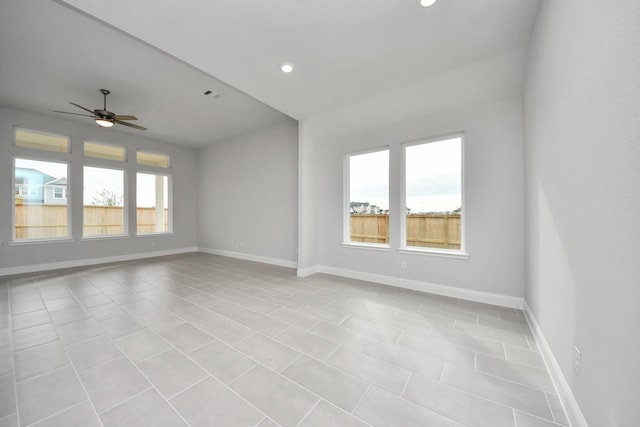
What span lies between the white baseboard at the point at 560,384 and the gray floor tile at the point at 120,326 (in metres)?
3.34

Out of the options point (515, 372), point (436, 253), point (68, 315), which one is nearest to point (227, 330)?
point (68, 315)

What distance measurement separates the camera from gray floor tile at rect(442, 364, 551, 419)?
139 cm

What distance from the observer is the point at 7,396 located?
4.79 feet

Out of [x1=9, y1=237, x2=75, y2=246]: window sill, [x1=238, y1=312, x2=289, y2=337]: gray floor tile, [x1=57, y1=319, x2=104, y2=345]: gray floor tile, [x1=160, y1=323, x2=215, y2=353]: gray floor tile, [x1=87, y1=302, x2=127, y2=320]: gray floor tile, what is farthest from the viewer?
[x1=9, y1=237, x2=75, y2=246]: window sill

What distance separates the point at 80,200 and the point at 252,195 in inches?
148

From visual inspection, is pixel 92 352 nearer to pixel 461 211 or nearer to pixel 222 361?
pixel 222 361

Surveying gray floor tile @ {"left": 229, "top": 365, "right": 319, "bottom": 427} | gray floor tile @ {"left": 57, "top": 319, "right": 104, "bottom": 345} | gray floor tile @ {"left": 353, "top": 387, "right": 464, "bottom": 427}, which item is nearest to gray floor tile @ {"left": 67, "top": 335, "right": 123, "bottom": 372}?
gray floor tile @ {"left": 57, "top": 319, "right": 104, "bottom": 345}

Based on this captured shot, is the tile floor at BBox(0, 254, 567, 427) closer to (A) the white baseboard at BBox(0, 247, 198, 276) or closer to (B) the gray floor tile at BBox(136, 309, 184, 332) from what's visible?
(B) the gray floor tile at BBox(136, 309, 184, 332)

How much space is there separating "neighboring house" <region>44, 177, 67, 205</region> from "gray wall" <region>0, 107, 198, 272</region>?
15cm

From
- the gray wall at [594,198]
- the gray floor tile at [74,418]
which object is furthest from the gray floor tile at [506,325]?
the gray floor tile at [74,418]

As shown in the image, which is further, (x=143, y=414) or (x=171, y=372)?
(x=171, y=372)

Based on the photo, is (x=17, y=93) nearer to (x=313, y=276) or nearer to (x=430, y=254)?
(x=313, y=276)

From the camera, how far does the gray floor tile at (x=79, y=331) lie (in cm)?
214

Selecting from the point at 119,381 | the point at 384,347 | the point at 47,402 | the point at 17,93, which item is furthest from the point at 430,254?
the point at 17,93
